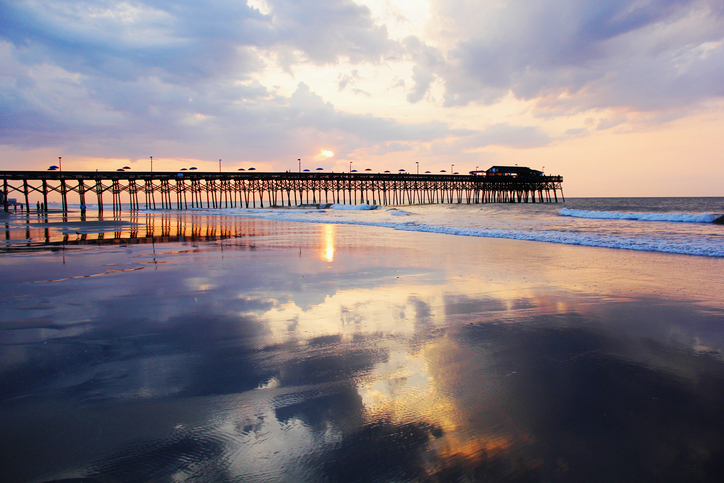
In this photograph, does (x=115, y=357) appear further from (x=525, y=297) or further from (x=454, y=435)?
(x=525, y=297)

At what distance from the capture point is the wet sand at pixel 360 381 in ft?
6.73

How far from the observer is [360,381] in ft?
9.70

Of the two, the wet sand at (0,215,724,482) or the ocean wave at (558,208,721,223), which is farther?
the ocean wave at (558,208,721,223)

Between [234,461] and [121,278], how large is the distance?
619 cm

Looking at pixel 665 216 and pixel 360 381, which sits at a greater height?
pixel 665 216

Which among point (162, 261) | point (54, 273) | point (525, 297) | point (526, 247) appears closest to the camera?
point (525, 297)

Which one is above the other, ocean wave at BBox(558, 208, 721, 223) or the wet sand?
ocean wave at BBox(558, 208, 721, 223)

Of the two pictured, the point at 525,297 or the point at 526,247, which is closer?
the point at 525,297

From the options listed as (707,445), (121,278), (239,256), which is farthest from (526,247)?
(121,278)

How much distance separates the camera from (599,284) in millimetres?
6594

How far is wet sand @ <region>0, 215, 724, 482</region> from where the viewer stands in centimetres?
205

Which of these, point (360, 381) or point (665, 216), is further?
point (665, 216)

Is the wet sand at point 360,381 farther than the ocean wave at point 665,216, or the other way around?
the ocean wave at point 665,216

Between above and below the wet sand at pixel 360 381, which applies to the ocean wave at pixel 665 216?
above
